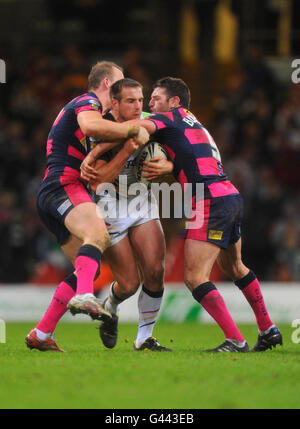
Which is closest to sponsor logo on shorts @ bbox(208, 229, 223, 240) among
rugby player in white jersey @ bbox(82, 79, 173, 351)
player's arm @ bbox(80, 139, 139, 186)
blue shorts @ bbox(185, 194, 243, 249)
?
blue shorts @ bbox(185, 194, 243, 249)

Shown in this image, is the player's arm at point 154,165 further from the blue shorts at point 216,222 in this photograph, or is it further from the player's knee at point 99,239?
the player's knee at point 99,239

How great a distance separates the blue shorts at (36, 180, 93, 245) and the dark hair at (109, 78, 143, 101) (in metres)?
0.72

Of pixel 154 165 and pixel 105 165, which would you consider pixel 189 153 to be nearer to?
pixel 154 165

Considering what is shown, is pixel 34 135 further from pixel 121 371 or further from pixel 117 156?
pixel 121 371

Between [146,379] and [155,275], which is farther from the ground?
[155,275]

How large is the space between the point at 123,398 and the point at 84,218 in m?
2.02

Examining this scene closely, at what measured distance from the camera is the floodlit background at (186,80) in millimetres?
13062

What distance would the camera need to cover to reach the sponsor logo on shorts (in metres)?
6.21

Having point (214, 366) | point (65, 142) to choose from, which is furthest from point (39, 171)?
point (214, 366)

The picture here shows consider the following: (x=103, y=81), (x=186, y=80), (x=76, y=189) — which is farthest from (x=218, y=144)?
(x=76, y=189)

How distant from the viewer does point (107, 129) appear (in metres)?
5.91

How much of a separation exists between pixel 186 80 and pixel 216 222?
987 centimetres

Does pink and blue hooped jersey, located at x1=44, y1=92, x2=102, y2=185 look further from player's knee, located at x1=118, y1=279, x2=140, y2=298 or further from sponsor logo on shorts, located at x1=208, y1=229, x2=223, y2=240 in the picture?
sponsor logo on shorts, located at x1=208, y1=229, x2=223, y2=240

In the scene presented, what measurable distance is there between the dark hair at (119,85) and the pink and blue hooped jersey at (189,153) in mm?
280
